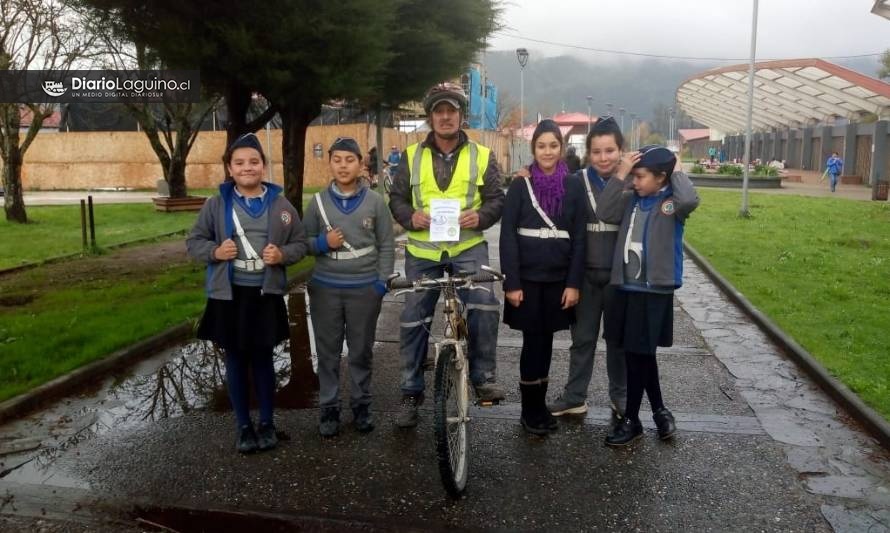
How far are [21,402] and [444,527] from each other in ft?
11.6

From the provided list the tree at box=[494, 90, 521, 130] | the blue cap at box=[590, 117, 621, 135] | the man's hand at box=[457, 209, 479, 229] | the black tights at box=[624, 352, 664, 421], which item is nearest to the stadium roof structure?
the tree at box=[494, 90, 521, 130]

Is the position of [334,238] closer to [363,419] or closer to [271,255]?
[271,255]

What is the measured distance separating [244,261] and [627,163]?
2461 mm

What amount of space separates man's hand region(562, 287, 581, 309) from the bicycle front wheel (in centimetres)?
86

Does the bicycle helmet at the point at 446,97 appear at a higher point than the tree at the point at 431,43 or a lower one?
lower

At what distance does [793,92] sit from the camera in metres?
39.4

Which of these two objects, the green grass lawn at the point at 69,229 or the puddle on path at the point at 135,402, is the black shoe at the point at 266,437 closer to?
the puddle on path at the point at 135,402

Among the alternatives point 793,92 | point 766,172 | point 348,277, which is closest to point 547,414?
point 348,277

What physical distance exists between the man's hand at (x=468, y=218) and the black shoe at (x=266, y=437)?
1.79 m

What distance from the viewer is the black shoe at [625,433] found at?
190 inches

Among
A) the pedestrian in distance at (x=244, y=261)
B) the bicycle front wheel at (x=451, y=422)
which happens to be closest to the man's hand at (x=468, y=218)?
the bicycle front wheel at (x=451, y=422)

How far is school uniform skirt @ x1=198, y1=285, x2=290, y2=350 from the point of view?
15.4ft

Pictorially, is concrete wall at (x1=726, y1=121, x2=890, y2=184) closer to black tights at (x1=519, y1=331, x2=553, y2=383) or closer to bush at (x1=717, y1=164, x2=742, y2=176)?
bush at (x1=717, y1=164, x2=742, y2=176)

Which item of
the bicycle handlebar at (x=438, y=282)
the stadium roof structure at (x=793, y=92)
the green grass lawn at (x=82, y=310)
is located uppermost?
the stadium roof structure at (x=793, y=92)
